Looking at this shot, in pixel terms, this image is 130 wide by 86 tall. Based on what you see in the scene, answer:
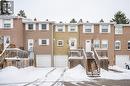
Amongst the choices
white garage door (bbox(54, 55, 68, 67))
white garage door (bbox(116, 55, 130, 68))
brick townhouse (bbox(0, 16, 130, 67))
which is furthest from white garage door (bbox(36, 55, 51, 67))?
white garage door (bbox(116, 55, 130, 68))

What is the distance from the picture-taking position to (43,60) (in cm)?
5244

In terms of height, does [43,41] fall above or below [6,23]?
below

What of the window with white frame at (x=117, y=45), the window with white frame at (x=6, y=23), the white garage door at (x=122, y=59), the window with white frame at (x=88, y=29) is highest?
the window with white frame at (x=6, y=23)

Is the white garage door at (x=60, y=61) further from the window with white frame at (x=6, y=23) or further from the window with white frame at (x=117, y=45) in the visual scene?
the window with white frame at (x=6, y=23)

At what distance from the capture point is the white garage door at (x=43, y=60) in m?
52.3

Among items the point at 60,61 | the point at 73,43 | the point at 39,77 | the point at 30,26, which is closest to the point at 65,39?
the point at 73,43

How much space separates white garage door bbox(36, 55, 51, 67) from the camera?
52334mm

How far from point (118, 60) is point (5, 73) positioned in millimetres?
25976

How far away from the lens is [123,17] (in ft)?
306

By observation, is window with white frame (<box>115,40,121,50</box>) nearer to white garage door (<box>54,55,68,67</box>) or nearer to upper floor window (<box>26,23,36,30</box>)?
white garage door (<box>54,55,68,67</box>)

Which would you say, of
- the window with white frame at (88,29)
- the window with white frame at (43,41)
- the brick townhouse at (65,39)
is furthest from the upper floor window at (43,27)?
the window with white frame at (88,29)

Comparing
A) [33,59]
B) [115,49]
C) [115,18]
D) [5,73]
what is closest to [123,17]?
[115,18]

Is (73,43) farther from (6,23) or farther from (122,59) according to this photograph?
(6,23)

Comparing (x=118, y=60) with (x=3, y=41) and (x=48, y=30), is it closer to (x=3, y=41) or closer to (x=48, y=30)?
(x=48, y=30)
